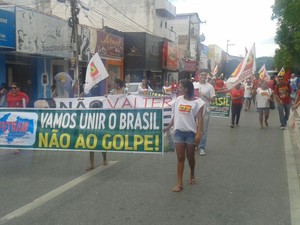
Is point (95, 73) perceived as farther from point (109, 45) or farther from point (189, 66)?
point (189, 66)

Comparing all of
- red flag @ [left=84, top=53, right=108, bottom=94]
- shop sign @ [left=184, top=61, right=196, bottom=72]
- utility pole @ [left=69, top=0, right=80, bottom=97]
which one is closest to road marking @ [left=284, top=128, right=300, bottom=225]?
red flag @ [left=84, top=53, right=108, bottom=94]

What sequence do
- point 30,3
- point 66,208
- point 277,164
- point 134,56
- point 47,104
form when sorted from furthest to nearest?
point 30,3 → point 134,56 → point 47,104 → point 277,164 → point 66,208

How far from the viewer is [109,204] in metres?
5.51

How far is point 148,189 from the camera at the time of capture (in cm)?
622

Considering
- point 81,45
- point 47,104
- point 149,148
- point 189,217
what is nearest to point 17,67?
point 81,45

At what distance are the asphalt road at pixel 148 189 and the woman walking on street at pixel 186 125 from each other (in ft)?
1.70

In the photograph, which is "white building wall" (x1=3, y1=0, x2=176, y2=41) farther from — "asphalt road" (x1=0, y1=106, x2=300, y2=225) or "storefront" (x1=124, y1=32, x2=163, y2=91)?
"asphalt road" (x1=0, y1=106, x2=300, y2=225)

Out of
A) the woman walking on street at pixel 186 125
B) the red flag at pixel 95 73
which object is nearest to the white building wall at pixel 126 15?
the red flag at pixel 95 73

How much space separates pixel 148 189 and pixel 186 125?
111 centimetres

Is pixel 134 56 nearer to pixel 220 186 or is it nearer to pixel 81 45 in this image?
pixel 81 45

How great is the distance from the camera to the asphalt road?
5039 mm

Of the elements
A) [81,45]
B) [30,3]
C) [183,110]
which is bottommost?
[183,110]

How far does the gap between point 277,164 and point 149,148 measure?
2.75 meters

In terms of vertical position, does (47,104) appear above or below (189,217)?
above
